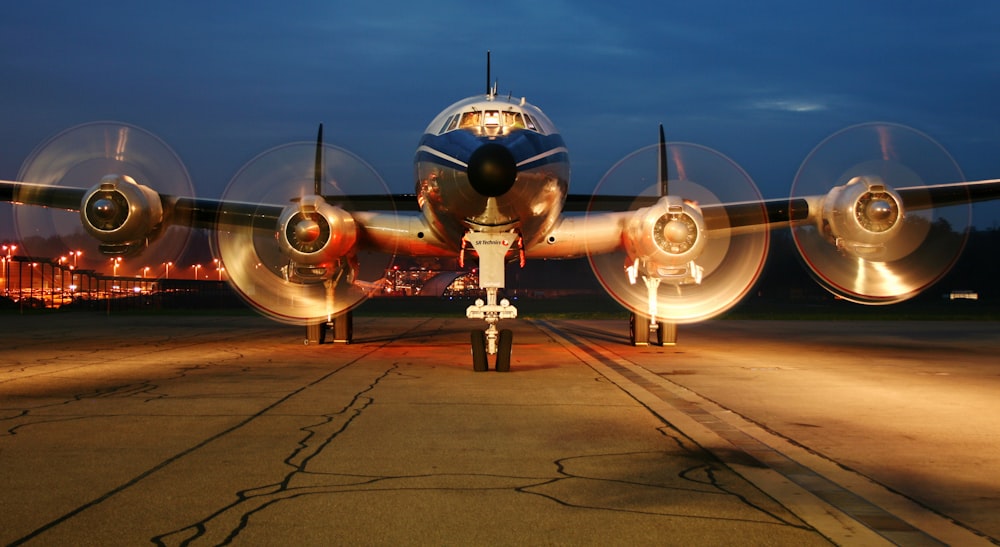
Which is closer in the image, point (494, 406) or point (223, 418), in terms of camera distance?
point (223, 418)

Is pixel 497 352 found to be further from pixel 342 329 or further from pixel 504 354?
pixel 342 329

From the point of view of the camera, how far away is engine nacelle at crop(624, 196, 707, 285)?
62.9ft

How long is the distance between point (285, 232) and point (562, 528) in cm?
1501

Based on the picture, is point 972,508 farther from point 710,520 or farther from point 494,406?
point 494,406

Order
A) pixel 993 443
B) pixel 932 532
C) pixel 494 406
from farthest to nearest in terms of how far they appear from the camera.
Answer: pixel 494 406
pixel 993 443
pixel 932 532

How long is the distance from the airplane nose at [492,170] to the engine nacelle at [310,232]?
6.25 m

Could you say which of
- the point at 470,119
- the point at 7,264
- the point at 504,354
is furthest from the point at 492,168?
the point at 7,264

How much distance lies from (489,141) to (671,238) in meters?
6.31

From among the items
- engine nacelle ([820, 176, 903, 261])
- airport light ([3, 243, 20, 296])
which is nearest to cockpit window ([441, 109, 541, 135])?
engine nacelle ([820, 176, 903, 261])

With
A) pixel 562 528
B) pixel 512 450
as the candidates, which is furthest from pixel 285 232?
pixel 562 528

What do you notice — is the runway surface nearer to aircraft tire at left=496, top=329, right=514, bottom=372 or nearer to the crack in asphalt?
the crack in asphalt

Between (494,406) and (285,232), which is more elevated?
(285,232)

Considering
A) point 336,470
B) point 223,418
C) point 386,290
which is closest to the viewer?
point 336,470

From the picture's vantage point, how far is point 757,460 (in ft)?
25.1
